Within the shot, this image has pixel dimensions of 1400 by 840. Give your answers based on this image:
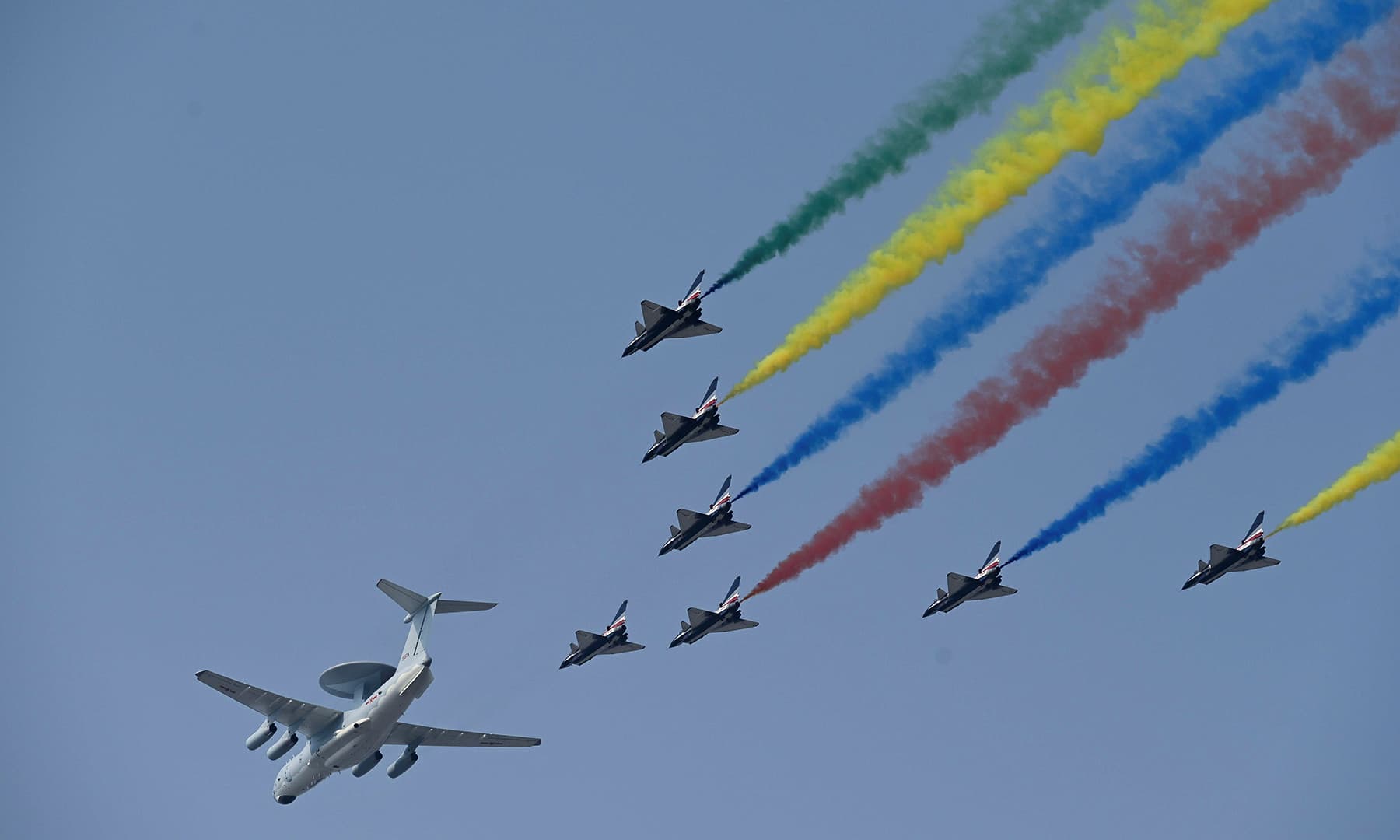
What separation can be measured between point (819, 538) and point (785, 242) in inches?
345

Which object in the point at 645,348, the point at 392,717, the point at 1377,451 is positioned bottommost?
the point at 1377,451

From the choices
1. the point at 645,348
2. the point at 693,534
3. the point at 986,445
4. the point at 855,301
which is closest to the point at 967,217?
the point at 855,301

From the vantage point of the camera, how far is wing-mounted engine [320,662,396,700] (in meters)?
43.5

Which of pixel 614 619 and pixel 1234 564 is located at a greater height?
pixel 614 619

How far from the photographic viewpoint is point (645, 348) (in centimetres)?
4122

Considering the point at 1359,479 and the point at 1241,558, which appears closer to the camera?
the point at 1359,479

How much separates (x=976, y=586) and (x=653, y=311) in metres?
13.4

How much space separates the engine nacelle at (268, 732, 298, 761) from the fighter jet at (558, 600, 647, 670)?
8287 millimetres

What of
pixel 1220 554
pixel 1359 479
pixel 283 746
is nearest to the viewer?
pixel 1359 479

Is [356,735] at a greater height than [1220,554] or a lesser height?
greater

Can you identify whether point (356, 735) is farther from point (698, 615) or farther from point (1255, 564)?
point (1255, 564)

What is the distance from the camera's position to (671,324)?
40.6m

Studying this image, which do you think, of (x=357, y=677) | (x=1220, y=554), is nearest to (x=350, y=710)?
(x=357, y=677)

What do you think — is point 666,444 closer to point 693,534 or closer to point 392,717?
point 693,534
